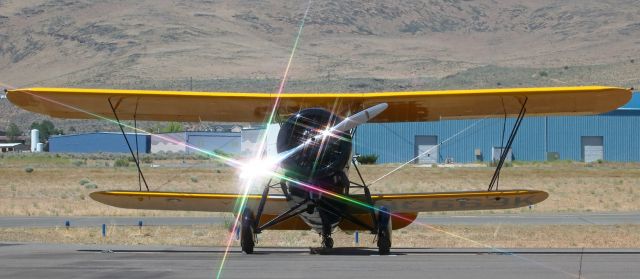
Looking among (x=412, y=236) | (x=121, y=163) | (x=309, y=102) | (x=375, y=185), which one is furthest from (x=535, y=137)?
(x=309, y=102)

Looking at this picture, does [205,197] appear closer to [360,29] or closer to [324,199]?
[324,199]

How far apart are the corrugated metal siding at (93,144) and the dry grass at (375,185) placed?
85.1ft

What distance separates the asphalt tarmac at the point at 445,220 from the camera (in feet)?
88.2

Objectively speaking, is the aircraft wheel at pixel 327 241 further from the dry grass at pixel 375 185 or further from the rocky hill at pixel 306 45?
the rocky hill at pixel 306 45

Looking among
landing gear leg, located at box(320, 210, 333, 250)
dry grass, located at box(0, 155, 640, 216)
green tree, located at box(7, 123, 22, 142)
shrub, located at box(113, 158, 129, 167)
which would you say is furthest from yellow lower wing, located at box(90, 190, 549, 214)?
green tree, located at box(7, 123, 22, 142)

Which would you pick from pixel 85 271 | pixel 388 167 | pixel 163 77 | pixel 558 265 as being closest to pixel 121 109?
pixel 85 271

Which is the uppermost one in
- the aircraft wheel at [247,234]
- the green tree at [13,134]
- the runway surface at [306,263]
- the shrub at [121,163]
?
the green tree at [13,134]

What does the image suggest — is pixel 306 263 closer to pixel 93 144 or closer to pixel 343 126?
pixel 343 126

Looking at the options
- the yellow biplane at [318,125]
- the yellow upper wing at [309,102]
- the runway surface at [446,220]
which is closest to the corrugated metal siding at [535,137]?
the runway surface at [446,220]

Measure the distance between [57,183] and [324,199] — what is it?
110ft

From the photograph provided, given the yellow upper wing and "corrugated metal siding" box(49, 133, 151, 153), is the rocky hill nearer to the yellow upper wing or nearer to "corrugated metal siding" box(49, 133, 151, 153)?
"corrugated metal siding" box(49, 133, 151, 153)

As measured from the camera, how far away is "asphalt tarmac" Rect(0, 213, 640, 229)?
1058 inches

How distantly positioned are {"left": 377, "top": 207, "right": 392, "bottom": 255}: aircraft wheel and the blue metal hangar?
45.7 meters

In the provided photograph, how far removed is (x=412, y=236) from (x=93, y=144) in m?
74.3
